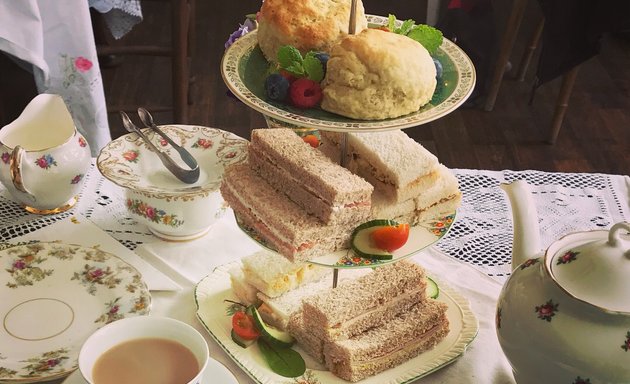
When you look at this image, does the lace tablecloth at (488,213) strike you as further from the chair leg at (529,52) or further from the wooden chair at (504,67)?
the chair leg at (529,52)

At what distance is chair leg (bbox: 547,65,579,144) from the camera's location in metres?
3.00

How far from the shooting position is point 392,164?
1.08m

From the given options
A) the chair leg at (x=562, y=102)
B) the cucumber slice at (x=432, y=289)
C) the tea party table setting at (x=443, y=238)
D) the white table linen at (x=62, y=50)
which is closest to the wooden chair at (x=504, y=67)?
the chair leg at (x=562, y=102)

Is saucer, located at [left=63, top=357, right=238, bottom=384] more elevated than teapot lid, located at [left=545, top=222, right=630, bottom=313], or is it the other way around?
teapot lid, located at [left=545, top=222, right=630, bottom=313]

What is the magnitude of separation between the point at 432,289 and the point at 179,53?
1331mm

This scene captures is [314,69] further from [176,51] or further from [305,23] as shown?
[176,51]

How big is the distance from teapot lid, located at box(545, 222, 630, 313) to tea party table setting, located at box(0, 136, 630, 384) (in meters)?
0.25

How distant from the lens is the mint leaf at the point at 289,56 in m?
1.02

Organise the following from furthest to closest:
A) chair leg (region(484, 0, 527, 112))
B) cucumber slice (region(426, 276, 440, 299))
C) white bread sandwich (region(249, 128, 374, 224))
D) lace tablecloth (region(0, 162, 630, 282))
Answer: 1. chair leg (region(484, 0, 527, 112))
2. lace tablecloth (region(0, 162, 630, 282))
3. cucumber slice (region(426, 276, 440, 299))
4. white bread sandwich (region(249, 128, 374, 224))

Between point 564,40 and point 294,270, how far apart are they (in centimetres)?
195

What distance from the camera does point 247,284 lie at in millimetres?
1206

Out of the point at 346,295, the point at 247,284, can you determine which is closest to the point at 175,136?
the point at 247,284

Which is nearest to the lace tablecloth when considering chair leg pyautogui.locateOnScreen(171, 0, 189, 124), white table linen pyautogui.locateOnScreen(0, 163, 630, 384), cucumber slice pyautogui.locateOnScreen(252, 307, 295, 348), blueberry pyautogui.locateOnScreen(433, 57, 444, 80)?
white table linen pyautogui.locateOnScreen(0, 163, 630, 384)

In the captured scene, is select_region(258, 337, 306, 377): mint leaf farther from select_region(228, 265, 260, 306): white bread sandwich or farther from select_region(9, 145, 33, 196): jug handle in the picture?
select_region(9, 145, 33, 196): jug handle
